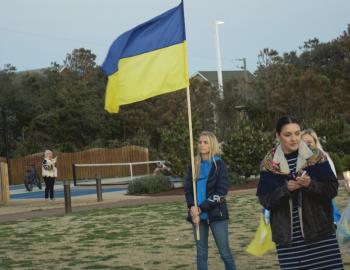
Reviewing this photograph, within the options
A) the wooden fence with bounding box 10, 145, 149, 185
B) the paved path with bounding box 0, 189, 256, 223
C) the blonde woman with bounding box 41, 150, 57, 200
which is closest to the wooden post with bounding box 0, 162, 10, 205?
the paved path with bounding box 0, 189, 256, 223

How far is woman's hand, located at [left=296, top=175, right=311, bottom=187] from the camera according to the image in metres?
4.43

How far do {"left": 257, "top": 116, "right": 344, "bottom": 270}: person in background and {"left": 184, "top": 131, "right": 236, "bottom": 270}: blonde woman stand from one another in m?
2.12

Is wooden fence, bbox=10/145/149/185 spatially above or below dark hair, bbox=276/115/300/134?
above

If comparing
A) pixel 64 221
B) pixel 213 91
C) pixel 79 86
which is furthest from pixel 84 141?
pixel 64 221

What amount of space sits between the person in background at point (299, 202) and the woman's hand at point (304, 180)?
4 centimetres

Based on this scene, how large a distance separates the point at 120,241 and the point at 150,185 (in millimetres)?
12844

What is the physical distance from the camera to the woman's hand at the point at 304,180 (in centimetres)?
443

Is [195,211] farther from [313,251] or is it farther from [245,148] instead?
[245,148]

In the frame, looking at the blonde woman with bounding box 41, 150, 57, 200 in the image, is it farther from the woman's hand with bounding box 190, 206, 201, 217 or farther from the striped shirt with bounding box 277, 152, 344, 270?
the striped shirt with bounding box 277, 152, 344, 270

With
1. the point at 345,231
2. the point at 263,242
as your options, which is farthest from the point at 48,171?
the point at 345,231

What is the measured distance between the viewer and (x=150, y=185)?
24359mm

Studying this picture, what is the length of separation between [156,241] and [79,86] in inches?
1697

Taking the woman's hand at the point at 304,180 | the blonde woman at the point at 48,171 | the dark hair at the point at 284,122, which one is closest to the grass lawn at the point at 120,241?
the dark hair at the point at 284,122

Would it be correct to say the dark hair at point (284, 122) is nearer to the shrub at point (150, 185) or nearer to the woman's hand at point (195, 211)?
the woman's hand at point (195, 211)
